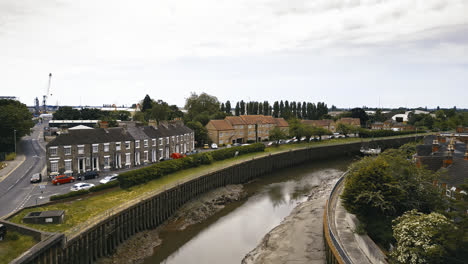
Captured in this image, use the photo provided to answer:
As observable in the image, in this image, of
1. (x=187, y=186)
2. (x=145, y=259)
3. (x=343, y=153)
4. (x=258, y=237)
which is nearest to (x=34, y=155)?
(x=187, y=186)

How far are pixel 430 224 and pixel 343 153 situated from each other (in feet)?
242

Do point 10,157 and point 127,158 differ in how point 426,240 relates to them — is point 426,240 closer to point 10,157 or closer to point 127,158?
point 127,158

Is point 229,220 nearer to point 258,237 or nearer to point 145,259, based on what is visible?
point 258,237

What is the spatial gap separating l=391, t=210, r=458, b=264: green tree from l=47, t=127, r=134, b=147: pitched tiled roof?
3867 cm

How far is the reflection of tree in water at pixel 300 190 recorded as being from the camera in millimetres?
43659

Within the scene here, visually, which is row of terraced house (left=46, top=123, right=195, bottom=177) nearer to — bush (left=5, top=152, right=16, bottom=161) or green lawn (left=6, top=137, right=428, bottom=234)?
green lawn (left=6, top=137, right=428, bottom=234)

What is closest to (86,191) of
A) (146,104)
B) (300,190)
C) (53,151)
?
(53,151)

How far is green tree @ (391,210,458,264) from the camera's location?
14641mm

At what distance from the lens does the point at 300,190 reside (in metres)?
47.1

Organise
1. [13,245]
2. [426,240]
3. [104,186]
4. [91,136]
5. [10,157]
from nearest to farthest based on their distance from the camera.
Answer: [426,240] < [13,245] < [104,186] < [91,136] < [10,157]

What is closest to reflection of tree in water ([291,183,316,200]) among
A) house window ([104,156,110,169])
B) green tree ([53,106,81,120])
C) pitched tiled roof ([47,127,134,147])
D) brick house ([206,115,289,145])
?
pitched tiled roof ([47,127,134,147])

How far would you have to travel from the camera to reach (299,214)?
112 ft

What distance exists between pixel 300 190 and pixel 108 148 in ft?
99.9

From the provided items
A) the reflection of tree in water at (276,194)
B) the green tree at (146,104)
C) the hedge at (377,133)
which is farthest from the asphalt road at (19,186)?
the hedge at (377,133)
